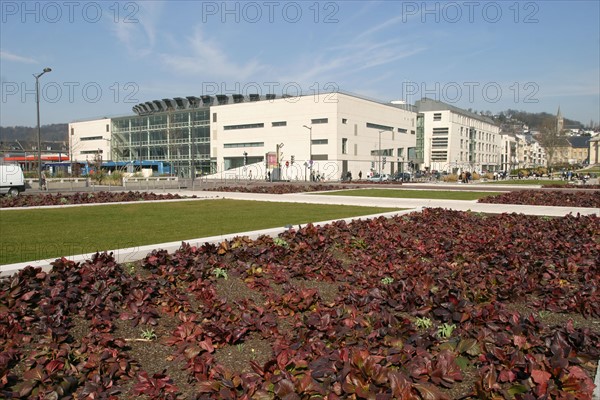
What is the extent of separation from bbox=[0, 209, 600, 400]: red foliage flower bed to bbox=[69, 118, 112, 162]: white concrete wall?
109539mm

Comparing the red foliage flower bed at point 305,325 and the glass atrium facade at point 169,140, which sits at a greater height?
the glass atrium facade at point 169,140

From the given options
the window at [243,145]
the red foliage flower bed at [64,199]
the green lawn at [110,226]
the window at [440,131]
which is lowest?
the green lawn at [110,226]

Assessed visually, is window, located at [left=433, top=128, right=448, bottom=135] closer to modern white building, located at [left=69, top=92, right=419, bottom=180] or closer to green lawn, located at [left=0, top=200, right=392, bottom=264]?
modern white building, located at [left=69, top=92, right=419, bottom=180]

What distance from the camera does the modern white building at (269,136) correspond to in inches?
3098

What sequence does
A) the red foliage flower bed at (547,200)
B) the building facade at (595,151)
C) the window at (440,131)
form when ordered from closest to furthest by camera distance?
1. the red foliage flower bed at (547,200)
2. the window at (440,131)
3. the building facade at (595,151)

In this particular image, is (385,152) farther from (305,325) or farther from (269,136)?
(305,325)

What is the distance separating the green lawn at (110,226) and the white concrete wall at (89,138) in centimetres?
10001

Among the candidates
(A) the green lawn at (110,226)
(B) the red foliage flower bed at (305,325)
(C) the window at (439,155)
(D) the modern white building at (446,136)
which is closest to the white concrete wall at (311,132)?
(D) the modern white building at (446,136)

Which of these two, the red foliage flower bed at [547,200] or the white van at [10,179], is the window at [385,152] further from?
the white van at [10,179]

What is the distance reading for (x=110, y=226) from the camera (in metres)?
12.3

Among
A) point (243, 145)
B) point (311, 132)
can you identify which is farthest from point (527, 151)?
point (243, 145)

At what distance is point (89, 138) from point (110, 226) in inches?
4489

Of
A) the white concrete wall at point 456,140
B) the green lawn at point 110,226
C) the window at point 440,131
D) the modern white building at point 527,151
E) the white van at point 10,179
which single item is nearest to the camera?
the green lawn at point 110,226

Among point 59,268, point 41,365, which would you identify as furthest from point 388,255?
point 41,365
